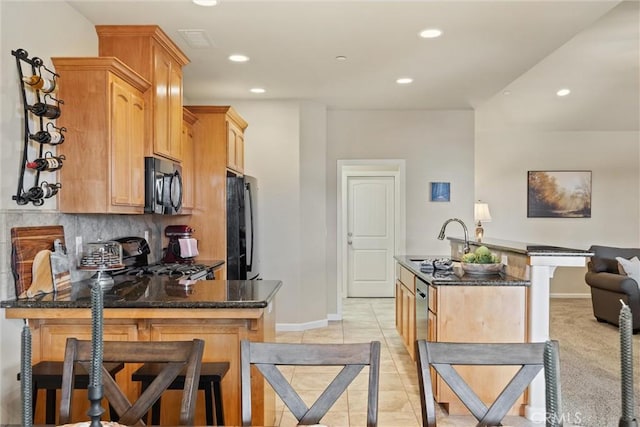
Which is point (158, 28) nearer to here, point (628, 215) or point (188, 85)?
point (188, 85)

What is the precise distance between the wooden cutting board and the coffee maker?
180 cm

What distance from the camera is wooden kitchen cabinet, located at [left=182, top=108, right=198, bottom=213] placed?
14.2 feet

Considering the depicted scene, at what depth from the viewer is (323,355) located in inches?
61.8

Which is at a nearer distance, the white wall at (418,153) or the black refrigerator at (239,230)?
the black refrigerator at (239,230)

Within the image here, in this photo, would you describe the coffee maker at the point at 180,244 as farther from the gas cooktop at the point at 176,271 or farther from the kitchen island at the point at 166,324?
the kitchen island at the point at 166,324

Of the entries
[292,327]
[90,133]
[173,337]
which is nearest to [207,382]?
[173,337]

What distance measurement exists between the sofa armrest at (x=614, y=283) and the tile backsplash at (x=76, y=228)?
199 inches

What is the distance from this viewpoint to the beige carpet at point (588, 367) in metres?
3.12

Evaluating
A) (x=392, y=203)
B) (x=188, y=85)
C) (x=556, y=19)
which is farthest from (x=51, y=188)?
(x=392, y=203)

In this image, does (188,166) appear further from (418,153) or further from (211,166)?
(418,153)

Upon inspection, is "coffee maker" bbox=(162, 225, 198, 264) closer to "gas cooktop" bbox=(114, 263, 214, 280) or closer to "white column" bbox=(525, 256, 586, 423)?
"gas cooktop" bbox=(114, 263, 214, 280)

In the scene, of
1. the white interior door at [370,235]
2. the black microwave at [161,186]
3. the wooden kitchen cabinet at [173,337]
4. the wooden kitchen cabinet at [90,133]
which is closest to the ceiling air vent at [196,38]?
the wooden kitchen cabinet at [90,133]

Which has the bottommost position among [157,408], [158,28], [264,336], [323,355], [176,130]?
[157,408]

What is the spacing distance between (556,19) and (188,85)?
343 centimetres
